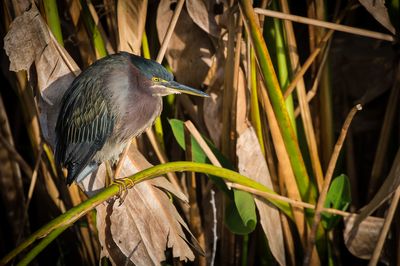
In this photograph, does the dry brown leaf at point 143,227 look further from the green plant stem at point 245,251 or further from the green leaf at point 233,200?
the green plant stem at point 245,251

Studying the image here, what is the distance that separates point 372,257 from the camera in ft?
6.66

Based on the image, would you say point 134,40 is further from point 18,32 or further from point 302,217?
point 302,217

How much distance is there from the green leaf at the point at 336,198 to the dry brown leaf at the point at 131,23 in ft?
3.06

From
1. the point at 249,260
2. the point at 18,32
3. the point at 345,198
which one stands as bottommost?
the point at 249,260

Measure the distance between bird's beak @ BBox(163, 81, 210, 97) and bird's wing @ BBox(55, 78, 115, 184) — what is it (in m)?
0.25

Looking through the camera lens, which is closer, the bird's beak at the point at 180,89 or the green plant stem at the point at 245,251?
the bird's beak at the point at 180,89

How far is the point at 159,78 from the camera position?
2.04m

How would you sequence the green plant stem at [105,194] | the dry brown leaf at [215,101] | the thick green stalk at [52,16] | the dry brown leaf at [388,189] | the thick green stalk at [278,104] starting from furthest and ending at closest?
the dry brown leaf at [215,101]
the thick green stalk at [52,16]
the dry brown leaf at [388,189]
the thick green stalk at [278,104]
the green plant stem at [105,194]

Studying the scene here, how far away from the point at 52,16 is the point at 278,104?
90cm

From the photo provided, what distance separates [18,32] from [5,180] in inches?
39.0

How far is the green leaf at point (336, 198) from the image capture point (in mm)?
2102

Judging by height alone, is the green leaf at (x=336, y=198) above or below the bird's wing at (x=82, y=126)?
below

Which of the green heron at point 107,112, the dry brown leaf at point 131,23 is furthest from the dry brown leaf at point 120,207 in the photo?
the dry brown leaf at point 131,23

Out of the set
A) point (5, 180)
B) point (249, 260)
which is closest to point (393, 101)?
point (249, 260)
